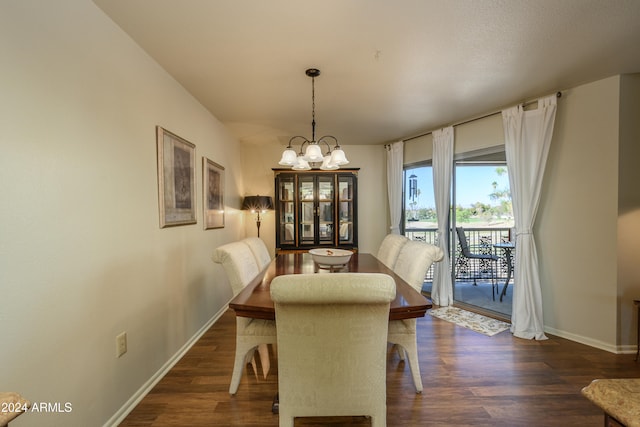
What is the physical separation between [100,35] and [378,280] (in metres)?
1.97

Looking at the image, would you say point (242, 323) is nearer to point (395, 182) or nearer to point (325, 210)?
point (325, 210)

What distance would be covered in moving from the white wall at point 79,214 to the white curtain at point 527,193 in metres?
3.28

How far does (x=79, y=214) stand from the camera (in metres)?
1.37

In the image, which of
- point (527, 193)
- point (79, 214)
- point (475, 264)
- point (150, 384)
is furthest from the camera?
point (475, 264)

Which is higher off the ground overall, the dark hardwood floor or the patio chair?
the patio chair

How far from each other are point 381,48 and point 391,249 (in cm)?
165

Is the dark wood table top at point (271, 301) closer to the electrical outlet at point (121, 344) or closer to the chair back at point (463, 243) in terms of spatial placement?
the electrical outlet at point (121, 344)

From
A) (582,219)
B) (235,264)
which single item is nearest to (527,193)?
(582,219)

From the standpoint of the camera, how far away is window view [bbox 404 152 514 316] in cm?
342

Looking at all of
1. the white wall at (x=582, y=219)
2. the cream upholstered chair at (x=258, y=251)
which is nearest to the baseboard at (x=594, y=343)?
the white wall at (x=582, y=219)

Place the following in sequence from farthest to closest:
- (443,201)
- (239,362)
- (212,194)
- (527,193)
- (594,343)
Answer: (443,201)
(212,194)
(527,193)
(594,343)
(239,362)

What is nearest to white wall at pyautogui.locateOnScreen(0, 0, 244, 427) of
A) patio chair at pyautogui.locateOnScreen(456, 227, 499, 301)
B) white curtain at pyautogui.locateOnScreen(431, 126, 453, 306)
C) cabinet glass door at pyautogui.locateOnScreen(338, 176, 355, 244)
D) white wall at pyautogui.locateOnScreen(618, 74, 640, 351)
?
cabinet glass door at pyautogui.locateOnScreen(338, 176, 355, 244)

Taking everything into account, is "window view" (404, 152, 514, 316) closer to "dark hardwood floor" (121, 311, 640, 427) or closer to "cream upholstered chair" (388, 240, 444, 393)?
"dark hardwood floor" (121, 311, 640, 427)

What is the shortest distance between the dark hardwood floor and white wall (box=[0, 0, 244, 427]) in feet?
0.97
